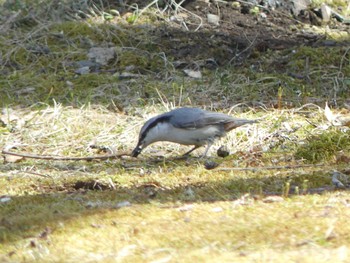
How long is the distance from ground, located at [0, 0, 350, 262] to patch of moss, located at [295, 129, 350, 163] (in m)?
0.01

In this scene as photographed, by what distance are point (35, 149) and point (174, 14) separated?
11.1 ft

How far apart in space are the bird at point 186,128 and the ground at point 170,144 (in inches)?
7.3

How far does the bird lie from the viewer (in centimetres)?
700

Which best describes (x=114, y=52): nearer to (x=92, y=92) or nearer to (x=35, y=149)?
(x=92, y=92)

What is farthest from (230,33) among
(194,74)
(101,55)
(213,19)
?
(101,55)

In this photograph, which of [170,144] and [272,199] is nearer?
[272,199]

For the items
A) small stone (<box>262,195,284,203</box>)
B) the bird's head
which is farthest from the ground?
the bird's head

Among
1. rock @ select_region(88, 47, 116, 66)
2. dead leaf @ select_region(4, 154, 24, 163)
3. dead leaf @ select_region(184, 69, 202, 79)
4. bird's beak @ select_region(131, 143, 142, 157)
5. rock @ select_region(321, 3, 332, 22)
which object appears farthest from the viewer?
rock @ select_region(321, 3, 332, 22)

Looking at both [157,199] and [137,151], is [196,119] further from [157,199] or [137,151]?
[157,199]

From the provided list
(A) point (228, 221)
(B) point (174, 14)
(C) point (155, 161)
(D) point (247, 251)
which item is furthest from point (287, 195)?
(B) point (174, 14)

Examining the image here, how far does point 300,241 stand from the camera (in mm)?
4207

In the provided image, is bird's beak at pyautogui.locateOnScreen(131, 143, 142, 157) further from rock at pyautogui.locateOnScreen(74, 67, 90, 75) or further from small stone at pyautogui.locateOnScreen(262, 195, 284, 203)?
rock at pyautogui.locateOnScreen(74, 67, 90, 75)

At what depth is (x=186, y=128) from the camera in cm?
708

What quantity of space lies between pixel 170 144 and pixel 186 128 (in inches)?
34.4
